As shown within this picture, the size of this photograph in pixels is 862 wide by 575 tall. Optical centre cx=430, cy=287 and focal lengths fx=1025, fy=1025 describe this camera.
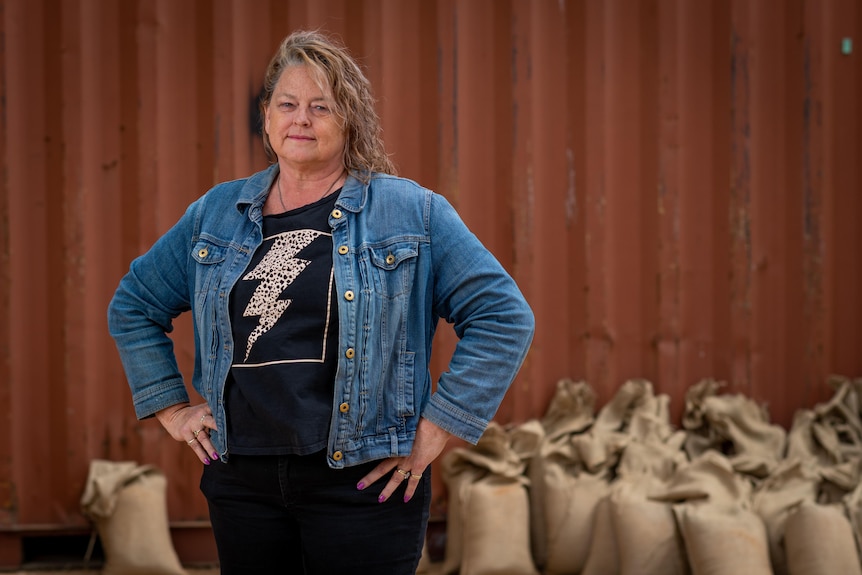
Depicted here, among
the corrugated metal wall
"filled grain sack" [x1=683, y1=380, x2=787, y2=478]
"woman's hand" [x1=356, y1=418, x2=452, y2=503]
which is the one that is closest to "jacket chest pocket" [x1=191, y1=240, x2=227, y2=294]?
"woman's hand" [x1=356, y1=418, x2=452, y2=503]

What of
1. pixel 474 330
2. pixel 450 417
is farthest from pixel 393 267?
pixel 450 417

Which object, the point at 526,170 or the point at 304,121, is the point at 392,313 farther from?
the point at 526,170

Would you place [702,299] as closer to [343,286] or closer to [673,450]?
[673,450]

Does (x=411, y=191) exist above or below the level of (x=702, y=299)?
above

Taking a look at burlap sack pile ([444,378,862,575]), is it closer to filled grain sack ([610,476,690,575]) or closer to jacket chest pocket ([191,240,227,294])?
filled grain sack ([610,476,690,575])

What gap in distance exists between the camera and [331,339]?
1996 millimetres

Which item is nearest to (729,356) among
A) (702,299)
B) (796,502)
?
(702,299)

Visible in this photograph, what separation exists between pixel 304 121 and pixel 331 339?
0.46m

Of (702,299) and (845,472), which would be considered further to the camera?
(702,299)

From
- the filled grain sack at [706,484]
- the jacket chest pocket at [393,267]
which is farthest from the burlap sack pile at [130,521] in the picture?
the jacket chest pocket at [393,267]

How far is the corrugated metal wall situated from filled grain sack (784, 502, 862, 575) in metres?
0.99

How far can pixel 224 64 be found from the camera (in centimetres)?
436

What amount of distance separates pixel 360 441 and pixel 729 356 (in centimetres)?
308

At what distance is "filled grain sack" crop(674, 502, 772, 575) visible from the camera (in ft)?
11.9
